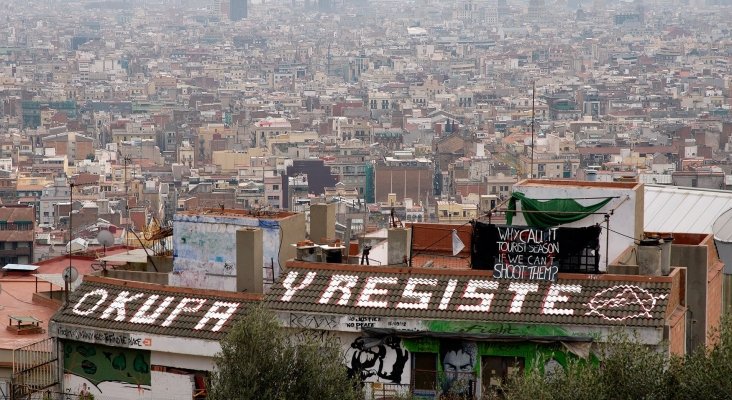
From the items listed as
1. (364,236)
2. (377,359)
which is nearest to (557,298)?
(377,359)

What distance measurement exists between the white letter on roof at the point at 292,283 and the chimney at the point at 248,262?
29.8 inches

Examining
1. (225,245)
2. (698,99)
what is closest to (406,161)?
(698,99)

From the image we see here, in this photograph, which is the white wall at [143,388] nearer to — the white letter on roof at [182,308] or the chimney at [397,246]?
the white letter on roof at [182,308]

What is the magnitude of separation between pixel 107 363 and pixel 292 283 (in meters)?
1.39

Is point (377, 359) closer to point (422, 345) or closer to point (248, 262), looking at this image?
point (422, 345)

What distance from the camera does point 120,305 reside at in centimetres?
1302

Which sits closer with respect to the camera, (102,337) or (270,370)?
(270,370)

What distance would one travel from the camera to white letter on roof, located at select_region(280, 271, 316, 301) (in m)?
12.3

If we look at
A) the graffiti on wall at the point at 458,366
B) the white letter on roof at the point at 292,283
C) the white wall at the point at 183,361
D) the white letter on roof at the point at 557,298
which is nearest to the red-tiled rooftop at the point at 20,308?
the white wall at the point at 183,361

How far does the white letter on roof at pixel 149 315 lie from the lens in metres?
12.8

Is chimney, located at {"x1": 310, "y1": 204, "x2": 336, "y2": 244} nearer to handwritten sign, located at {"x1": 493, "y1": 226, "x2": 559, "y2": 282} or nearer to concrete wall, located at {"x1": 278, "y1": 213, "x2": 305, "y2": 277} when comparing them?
concrete wall, located at {"x1": 278, "y1": 213, "x2": 305, "y2": 277}

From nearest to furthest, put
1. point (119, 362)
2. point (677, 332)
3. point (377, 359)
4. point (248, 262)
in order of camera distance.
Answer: point (677, 332) < point (377, 359) < point (119, 362) < point (248, 262)

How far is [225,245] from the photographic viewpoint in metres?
14.0

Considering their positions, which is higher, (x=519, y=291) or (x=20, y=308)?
(x=519, y=291)
